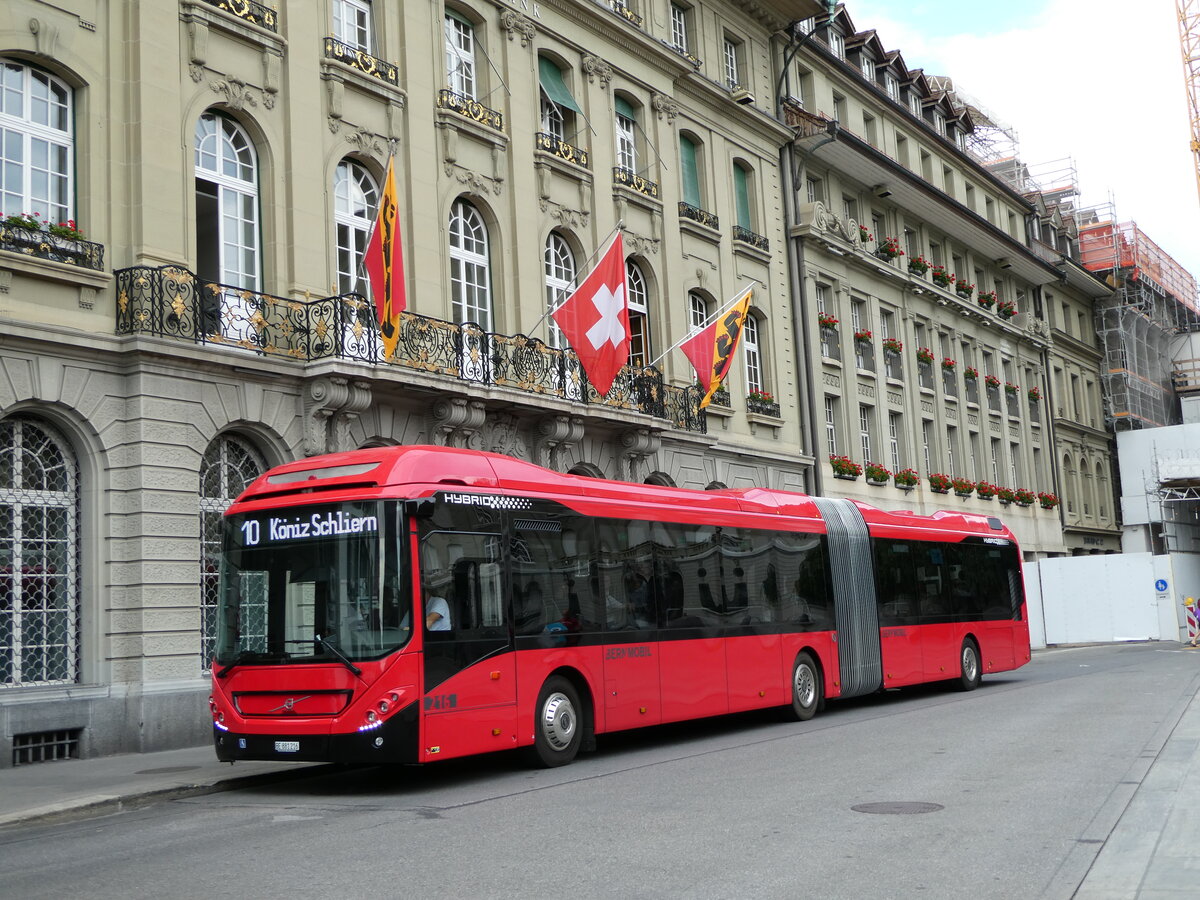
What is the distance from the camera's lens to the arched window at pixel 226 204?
1855 centimetres

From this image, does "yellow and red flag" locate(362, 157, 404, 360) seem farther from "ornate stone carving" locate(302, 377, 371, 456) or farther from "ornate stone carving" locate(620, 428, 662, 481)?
"ornate stone carving" locate(620, 428, 662, 481)

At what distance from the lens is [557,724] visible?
546 inches

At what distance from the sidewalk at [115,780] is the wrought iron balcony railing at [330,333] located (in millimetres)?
5242

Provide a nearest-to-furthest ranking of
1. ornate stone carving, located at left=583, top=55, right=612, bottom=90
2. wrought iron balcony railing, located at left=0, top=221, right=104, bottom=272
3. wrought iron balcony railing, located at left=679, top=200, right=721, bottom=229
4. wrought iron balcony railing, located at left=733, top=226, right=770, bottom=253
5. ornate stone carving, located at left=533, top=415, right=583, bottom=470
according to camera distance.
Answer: wrought iron balcony railing, located at left=0, top=221, right=104, bottom=272
ornate stone carving, located at left=533, top=415, right=583, bottom=470
ornate stone carving, located at left=583, top=55, right=612, bottom=90
wrought iron balcony railing, located at left=679, top=200, right=721, bottom=229
wrought iron balcony railing, located at left=733, top=226, right=770, bottom=253

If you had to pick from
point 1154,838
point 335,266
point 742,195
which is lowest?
point 1154,838

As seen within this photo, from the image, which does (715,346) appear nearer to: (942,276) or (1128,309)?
(942,276)

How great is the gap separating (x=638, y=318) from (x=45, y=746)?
52.7ft

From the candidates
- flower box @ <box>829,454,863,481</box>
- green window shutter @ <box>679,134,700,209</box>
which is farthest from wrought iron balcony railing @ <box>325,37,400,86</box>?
flower box @ <box>829,454,863,481</box>

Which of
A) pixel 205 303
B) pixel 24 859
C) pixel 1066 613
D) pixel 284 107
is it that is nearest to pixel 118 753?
pixel 205 303

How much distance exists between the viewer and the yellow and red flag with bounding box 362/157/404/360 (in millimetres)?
18094

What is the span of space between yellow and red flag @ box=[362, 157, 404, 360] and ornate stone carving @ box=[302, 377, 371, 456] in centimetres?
76

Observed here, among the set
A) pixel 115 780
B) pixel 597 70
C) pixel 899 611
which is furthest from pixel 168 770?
pixel 597 70

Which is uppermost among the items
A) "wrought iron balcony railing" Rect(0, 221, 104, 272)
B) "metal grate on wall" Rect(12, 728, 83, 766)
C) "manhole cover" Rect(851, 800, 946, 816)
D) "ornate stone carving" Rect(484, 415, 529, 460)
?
"wrought iron balcony railing" Rect(0, 221, 104, 272)

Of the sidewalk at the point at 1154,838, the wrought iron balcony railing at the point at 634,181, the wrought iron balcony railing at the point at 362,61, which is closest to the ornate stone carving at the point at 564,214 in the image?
the wrought iron balcony railing at the point at 634,181
